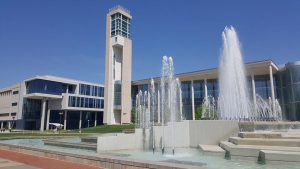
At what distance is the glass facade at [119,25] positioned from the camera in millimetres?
60094

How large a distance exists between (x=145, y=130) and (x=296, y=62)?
106 ft

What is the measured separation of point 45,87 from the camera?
2452 inches

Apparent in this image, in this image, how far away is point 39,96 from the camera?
61.3 meters

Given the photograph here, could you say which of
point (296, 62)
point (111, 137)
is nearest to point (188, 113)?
point (296, 62)

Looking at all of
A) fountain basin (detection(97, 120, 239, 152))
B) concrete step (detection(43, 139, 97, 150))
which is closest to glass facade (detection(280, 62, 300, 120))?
fountain basin (detection(97, 120, 239, 152))

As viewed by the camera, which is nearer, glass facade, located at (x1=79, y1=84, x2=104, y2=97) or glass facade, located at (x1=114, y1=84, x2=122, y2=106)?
glass facade, located at (x1=114, y1=84, x2=122, y2=106)

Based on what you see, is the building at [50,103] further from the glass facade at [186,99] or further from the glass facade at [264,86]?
the glass facade at [264,86]

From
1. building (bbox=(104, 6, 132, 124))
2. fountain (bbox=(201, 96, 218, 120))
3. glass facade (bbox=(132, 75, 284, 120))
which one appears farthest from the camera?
building (bbox=(104, 6, 132, 124))

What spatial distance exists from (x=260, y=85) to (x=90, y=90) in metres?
43.7

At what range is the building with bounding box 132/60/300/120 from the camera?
133ft

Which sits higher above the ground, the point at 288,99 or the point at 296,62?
the point at 296,62

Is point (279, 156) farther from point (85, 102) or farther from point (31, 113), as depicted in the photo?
point (31, 113)

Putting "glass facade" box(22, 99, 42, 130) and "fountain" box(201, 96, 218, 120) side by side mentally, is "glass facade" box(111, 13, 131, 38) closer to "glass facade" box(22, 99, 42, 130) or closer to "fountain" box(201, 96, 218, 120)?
"fountain" box(201, 96, 218, 120)

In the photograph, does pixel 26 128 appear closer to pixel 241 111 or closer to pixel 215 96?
pixel 215 96
